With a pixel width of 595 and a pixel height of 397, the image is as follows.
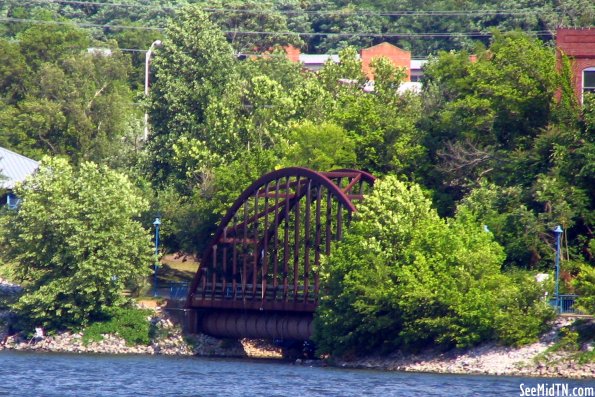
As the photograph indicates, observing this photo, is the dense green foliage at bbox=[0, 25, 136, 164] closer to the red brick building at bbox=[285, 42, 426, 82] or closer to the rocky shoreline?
the rocky shoreline

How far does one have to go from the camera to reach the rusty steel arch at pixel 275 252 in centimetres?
7625

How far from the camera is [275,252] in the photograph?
78250 millimetres

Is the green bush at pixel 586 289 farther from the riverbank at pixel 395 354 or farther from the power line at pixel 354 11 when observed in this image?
the power line at pixel 354 11

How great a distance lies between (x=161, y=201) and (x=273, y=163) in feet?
29.5

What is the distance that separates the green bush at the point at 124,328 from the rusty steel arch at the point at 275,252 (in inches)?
122

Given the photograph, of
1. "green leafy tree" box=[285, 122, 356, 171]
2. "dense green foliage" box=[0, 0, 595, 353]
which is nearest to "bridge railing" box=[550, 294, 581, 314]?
"dense green foliage" box=[0, 0, 595, 353]

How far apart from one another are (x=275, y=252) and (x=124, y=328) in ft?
31.1

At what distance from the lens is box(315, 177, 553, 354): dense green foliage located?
211ft

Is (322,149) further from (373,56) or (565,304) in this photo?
(373,56)

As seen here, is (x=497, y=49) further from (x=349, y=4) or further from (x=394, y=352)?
(x=349, y=4)

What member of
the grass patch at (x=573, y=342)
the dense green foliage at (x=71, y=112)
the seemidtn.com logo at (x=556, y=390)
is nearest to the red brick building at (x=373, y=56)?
the dense green foliage at (x=71, y=112)

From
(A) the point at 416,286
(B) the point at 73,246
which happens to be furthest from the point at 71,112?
(A) the point at 416,286

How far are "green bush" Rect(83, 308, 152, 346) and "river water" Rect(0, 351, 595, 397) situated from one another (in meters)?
6.83

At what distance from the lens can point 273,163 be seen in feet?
290
